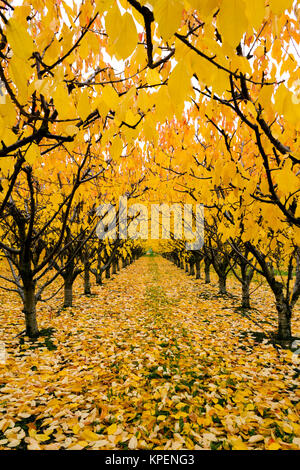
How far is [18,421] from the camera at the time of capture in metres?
3.10

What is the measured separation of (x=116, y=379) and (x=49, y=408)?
1.10 m

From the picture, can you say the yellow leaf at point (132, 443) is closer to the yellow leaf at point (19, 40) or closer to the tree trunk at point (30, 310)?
the yellow leaf at point (19, 40)

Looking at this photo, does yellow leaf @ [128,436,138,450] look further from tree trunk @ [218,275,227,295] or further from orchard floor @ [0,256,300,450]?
tree trunk @ [218,275,227,295]

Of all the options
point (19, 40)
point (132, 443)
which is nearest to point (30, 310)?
point (132, 443)

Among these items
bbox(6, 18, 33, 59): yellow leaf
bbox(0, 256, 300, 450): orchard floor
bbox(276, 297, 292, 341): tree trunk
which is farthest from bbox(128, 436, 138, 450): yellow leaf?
bbox(276, 297, 292, 341): tree trunk

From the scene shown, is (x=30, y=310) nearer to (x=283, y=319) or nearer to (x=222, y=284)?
(x=283, y=319)

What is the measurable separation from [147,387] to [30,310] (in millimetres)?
3251

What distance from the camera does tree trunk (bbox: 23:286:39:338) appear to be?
532cm

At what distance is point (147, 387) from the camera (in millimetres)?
3859

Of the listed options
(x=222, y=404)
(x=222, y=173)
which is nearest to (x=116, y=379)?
(x=222, y=404)

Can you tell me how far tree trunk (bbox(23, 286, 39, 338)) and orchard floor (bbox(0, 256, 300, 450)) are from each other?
0.22m

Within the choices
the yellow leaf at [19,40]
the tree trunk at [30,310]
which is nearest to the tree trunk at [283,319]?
the tree trunk at [30,310]

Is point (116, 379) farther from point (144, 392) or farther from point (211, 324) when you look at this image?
point (211, 324)

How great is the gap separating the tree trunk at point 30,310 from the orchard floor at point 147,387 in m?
0.22
